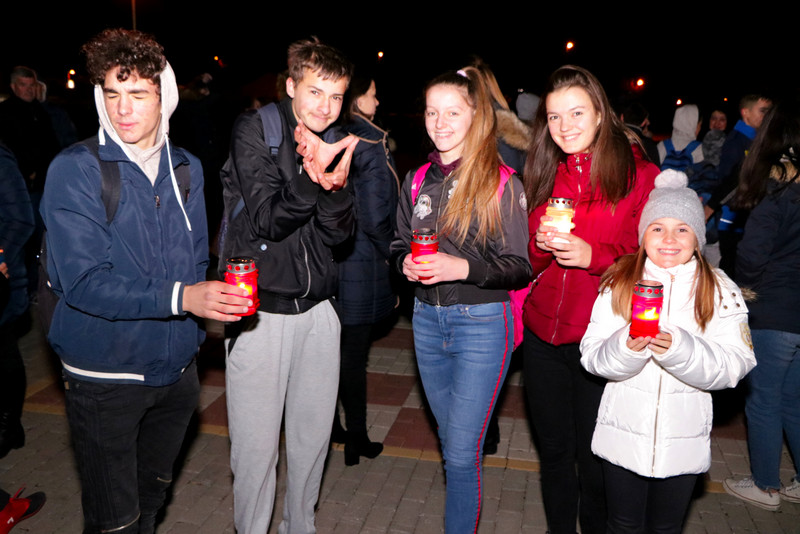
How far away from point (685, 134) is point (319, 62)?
20.6ft

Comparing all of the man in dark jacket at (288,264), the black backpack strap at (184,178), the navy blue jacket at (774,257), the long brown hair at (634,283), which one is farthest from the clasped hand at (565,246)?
the black backpack strap at (184,178)

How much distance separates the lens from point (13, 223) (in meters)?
4.08

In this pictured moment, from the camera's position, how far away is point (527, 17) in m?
65.3

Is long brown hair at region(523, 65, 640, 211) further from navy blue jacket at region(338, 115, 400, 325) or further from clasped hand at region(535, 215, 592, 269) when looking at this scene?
navy blue jacket at region(338, 115, 400, 325)

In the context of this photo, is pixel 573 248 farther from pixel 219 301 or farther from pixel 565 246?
pixel 219 301

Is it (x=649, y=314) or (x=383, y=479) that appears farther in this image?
(x=383, y=479)

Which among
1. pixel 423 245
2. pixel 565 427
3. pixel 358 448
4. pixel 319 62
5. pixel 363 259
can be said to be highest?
pixel 319 62

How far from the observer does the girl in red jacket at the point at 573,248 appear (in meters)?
3.05

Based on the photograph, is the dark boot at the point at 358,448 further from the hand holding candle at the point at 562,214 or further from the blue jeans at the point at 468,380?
the hand holding candle at the point at 562,214

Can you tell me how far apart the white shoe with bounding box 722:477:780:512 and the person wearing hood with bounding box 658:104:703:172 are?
4344mm

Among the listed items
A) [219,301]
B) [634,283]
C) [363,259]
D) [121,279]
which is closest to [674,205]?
[634,283]

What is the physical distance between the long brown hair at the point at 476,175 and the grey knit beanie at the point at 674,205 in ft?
2.32

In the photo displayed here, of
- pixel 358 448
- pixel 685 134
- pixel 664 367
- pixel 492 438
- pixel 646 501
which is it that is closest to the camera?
pixel 664 367

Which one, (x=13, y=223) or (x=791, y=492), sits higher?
(x=13, y=223)
